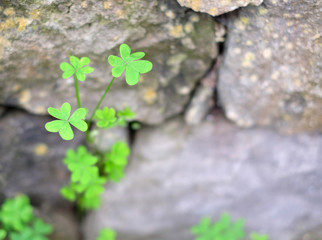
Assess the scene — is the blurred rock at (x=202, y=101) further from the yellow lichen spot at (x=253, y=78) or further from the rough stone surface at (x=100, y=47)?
the yellow lichen spot at (x=253, y=78)

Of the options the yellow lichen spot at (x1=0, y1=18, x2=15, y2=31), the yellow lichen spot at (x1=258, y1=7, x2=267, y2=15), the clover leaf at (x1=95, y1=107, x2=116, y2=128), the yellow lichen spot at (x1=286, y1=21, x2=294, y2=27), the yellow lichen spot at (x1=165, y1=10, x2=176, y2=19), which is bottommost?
the clover leaf at (x1=95, y1=107, x2=116, y2=128)

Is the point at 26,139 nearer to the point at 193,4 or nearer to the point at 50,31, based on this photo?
the point at 50,31

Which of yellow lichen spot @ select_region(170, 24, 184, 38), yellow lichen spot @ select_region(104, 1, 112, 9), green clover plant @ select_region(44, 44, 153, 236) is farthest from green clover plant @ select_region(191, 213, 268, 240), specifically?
yellow lichen spot @ select_region(104, 1, 112, 9)

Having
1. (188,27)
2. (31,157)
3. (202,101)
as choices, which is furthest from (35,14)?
(202,101)

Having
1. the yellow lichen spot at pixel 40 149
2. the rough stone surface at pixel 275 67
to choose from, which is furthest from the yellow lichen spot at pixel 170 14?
the yellow lichen spot at pixel 40 149

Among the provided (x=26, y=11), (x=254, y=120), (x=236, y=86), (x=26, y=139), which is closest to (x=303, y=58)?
(x=236, y=86)

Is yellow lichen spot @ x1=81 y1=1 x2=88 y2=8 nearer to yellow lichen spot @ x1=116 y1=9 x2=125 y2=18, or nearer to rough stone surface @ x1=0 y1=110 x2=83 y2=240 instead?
yellow lichen spot @ x1=116 y1=9 x2=125 y2=18
